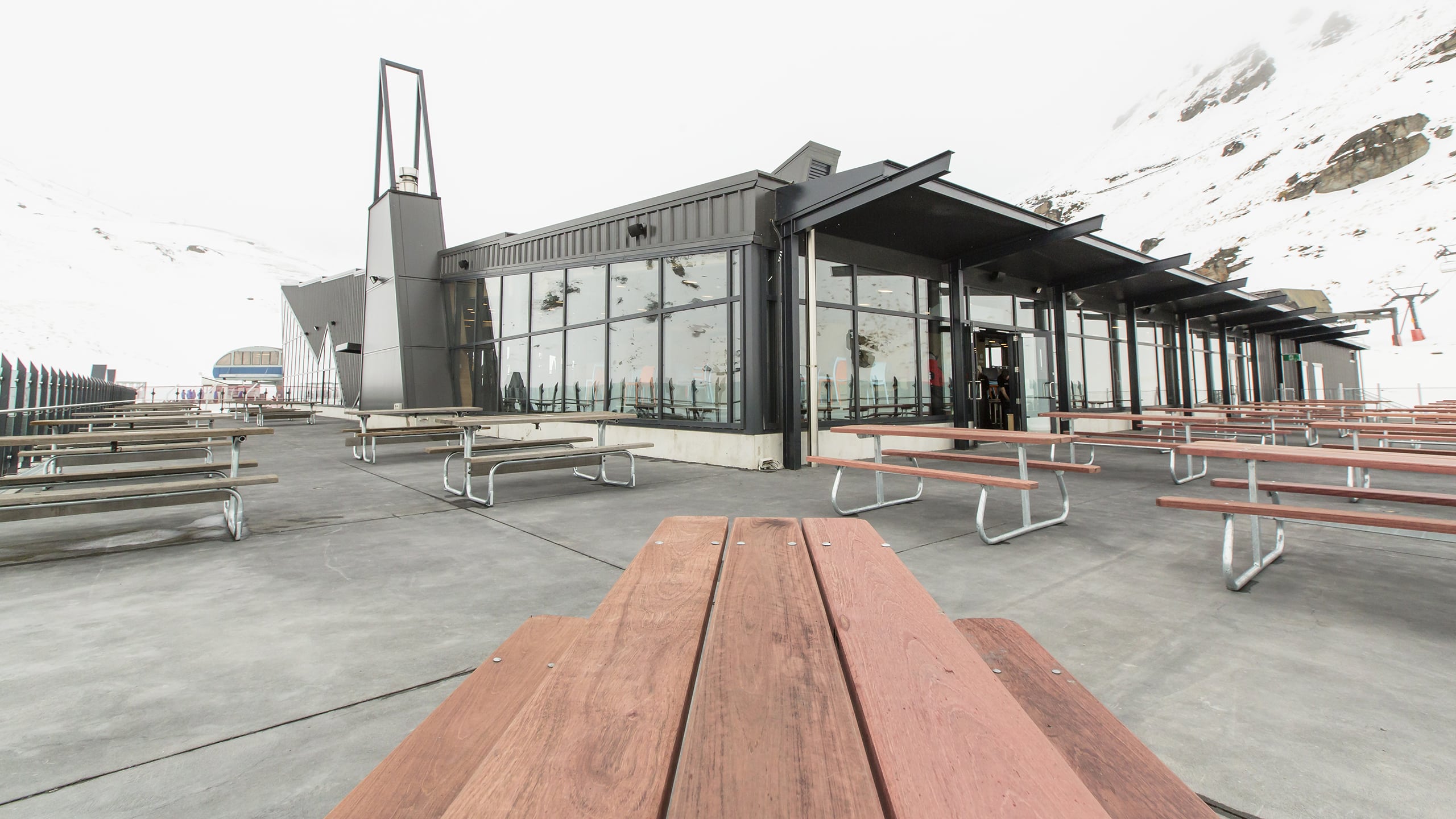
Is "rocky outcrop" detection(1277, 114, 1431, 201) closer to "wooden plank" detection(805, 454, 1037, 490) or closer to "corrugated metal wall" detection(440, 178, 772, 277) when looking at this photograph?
"corrugated metal wall" detection(440, 178, 772, 277)

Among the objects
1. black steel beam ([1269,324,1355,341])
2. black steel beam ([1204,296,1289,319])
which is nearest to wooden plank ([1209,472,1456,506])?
black steel beam ([1204,296,1289,319])

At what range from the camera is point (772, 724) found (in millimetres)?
790

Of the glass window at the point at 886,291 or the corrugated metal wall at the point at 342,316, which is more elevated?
the corrugated metal wall at the point at 342,316

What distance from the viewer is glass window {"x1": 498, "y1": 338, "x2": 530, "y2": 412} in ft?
42.3

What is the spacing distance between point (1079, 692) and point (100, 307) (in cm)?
15957

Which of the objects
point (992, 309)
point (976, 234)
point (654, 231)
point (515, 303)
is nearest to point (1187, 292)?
point (992, 309)

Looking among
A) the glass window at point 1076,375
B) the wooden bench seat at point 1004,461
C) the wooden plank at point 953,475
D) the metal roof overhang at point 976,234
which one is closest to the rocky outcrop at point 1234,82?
the metal roof overhang at point 976,234

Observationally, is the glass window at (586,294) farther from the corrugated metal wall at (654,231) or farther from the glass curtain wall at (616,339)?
the corrugated metal wall at (654,231)

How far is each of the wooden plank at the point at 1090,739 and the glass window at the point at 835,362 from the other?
736 centimetres

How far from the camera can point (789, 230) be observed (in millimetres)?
8305

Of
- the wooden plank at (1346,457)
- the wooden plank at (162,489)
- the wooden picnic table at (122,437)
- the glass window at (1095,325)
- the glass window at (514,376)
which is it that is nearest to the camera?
the wooden plank at (1346,457)

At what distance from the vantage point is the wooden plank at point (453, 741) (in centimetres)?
87

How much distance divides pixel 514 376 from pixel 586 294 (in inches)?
133

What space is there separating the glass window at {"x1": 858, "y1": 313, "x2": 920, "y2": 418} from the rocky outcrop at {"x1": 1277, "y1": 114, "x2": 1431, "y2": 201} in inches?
3760
